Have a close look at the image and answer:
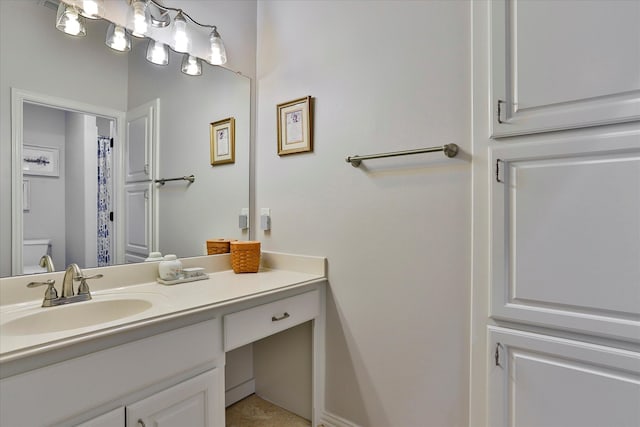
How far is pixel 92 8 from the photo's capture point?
1363mm

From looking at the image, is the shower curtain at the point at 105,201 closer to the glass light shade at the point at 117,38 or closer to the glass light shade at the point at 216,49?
the glass light shade at the point at 117,38

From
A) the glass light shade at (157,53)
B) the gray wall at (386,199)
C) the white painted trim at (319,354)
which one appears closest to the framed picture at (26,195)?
the glass light shade at (157,53)

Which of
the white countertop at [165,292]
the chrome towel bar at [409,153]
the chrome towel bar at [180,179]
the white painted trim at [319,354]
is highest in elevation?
the chrome towel bar at [409,153]

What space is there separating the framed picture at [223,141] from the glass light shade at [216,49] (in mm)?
313

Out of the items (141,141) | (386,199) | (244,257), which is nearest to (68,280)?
(141,141)

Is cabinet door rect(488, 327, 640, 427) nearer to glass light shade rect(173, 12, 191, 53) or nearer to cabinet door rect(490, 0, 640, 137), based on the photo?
cabinet door rect(490, 0, 640, 137)

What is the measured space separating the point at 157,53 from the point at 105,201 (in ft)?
2.52

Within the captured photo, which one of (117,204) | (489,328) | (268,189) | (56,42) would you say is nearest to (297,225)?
(268,189)

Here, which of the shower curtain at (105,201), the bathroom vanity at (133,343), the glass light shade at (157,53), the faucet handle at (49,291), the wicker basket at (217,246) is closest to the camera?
the bathroom vanity at (133,343)

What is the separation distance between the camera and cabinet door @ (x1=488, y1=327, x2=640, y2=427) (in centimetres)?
99

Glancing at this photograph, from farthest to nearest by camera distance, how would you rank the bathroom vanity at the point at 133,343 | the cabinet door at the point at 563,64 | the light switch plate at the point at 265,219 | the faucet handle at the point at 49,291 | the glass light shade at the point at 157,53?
the light switch plate at the point at 265,219, the glass light shade at the point at 157,53, the faucet handle at the point at 49,291, the cabinet door at the point at 563,64, the bathroom vanity at the point at 133,343

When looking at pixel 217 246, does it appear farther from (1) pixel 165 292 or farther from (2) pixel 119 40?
(2) pixel 119 40

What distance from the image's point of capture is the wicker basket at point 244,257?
1814 millimetres

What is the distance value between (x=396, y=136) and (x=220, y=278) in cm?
112
